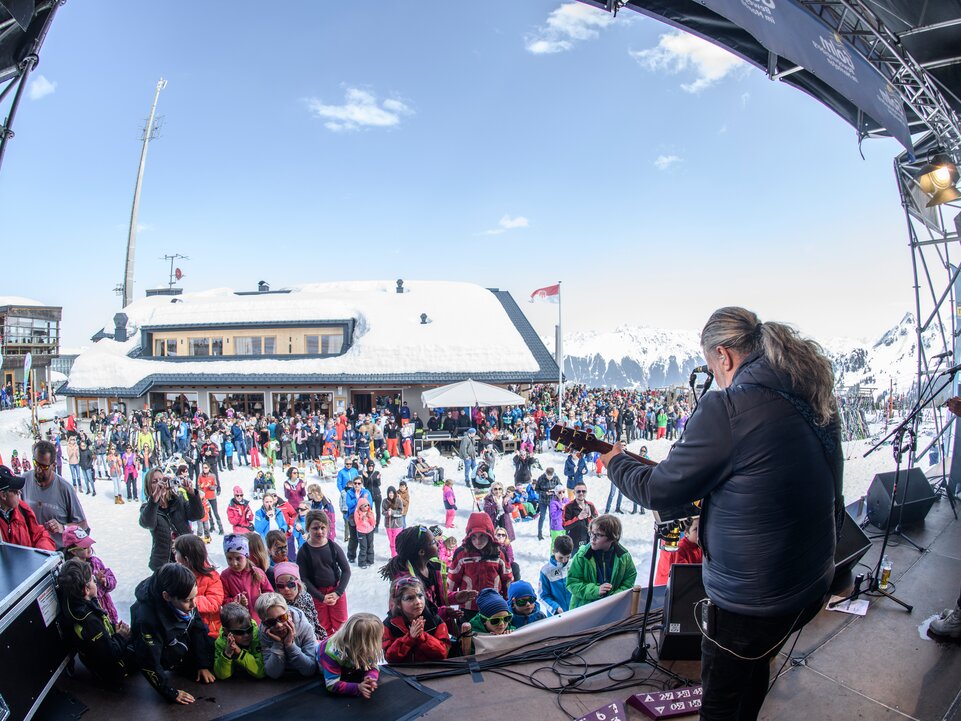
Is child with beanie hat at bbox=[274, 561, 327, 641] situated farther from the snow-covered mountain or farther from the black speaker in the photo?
the snow-covered mountain

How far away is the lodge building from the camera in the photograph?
711cm

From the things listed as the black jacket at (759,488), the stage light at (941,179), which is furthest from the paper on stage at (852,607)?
the stage light at (941,179)

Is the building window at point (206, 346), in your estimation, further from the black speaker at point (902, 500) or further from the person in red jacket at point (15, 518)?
the black speaker at point (902, 500)

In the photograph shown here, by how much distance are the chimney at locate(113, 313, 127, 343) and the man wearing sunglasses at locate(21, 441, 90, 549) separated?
4.65m

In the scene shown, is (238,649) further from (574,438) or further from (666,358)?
(666,358)

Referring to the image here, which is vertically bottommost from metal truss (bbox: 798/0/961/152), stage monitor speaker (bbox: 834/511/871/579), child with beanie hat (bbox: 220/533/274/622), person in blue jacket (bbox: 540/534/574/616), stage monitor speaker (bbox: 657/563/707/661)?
person in blue jacket (bbox: 540/534/574/616)

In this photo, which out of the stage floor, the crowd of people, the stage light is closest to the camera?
the stage floor

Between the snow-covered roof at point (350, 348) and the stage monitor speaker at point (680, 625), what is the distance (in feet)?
21.5

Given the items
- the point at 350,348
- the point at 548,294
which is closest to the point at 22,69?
the point at 350,348

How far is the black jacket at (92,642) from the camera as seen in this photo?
205cm

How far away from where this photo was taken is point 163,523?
4.29 meters

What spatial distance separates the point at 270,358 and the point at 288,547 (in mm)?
3842

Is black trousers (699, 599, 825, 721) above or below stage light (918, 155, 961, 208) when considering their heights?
below

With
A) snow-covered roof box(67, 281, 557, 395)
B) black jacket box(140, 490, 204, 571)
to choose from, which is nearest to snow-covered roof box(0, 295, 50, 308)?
snow-covered roof box(67, 281, 557, 395)
